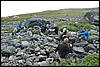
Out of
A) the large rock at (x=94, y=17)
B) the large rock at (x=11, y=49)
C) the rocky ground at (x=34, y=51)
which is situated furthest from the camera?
the large rock at (x=94, y=17)

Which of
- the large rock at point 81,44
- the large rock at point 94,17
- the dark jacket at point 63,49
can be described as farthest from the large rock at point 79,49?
the large rock at point 94,17

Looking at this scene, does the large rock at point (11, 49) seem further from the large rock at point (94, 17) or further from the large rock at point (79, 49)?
the large rock at point (94, 17)

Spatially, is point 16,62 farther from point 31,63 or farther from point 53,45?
point 53,45

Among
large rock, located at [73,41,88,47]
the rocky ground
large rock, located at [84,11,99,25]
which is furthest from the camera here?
large rock, located at [84,11,99,25]

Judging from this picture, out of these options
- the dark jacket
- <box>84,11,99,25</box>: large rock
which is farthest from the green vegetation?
<box>84,11,99,25</box>: large rock

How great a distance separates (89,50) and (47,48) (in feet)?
11.7

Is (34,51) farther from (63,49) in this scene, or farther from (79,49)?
(63,49)

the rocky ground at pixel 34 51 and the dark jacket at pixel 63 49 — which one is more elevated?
the dark jacket at pixel 63 49

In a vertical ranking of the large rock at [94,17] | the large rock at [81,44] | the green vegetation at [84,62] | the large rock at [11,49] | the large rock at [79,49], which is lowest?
the large rock at [94,17]

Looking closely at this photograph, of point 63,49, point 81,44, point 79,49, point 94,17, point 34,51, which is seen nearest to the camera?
point 63,49

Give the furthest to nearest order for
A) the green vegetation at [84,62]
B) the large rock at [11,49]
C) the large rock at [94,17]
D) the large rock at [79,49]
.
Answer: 1. the large rock at [94,17]
2. the large rock at [11,49]
3. the large rock at [79,49]
4. the green vegetation at [84,62]

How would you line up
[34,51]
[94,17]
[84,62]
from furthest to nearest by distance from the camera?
1. [94,17]
2. [34,51]
3. [84,62]

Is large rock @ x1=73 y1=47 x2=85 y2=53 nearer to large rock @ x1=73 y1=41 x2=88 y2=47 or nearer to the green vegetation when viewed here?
large rock @ x1=73 y1=41 x2=88 y2=47

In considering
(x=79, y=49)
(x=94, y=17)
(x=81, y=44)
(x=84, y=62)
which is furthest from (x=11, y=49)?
(x=94, y=17)
